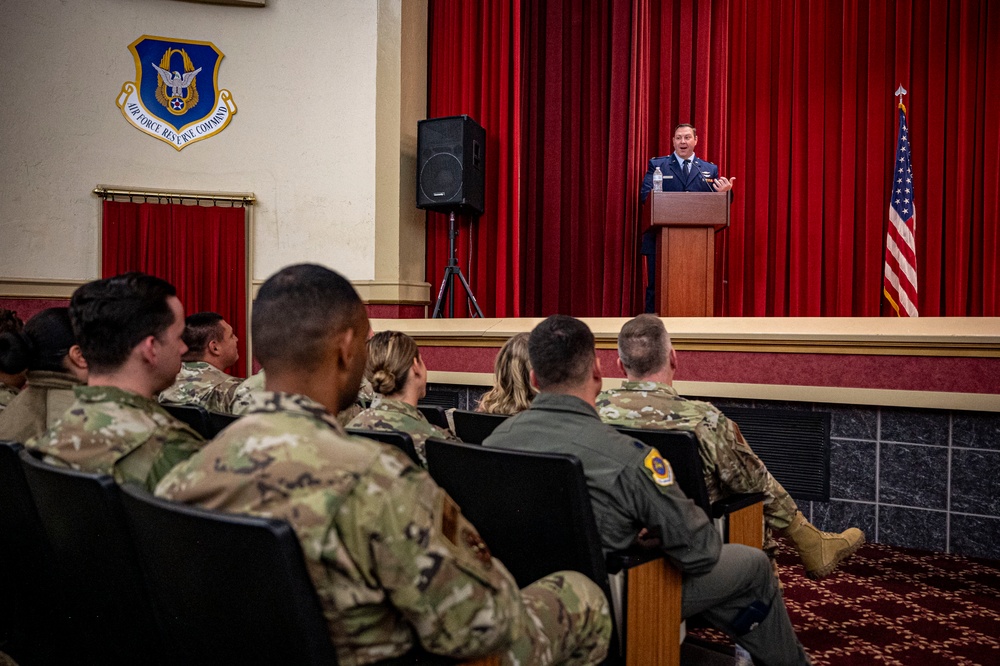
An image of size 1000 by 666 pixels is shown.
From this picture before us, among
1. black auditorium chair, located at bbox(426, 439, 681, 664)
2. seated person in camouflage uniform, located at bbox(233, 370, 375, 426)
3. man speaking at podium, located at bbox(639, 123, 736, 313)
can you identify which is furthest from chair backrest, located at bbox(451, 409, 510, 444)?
man speaking at podium, located at bbox(639, 123, 736, 313)

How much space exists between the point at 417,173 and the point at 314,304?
5.11 metres

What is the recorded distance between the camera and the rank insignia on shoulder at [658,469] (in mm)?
1565

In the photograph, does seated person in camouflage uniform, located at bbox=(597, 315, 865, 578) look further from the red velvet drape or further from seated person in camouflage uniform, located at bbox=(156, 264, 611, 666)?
the red velvet drape

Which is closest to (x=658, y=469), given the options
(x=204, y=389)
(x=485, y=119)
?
(x=204, y=389)

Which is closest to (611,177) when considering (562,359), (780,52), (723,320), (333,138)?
(780,52)

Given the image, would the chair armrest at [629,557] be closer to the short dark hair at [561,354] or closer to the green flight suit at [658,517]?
the green flight suit at [658,517]

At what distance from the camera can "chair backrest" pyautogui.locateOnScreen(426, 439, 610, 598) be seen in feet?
4.63

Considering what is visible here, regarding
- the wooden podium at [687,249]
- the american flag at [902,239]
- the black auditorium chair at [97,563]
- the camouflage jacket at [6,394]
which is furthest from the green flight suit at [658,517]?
the american flag at [902,239]

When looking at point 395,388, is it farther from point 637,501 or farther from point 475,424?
point 637,501

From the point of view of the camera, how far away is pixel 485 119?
663 centimetres

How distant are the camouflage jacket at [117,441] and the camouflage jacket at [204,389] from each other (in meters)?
1.65

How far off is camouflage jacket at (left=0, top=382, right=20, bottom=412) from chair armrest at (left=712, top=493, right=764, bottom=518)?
2141mm

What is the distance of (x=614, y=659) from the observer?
A: 1.61m

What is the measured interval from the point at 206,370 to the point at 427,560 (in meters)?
2.64
